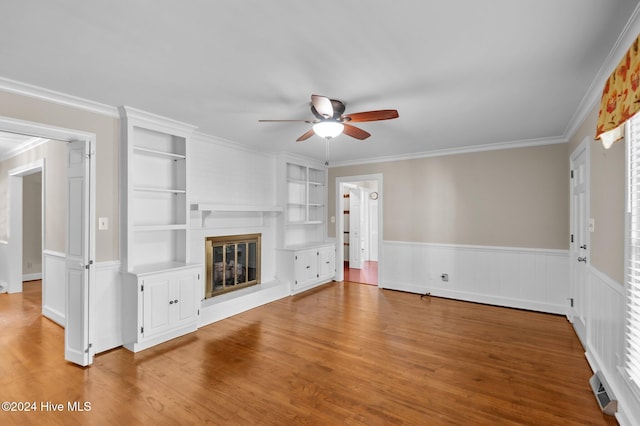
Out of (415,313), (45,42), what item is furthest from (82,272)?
(415,313)

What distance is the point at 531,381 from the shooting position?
2.68 m

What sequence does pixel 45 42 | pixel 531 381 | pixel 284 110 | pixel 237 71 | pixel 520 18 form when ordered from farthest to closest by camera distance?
pixel 284 110 < pixel 531 381 < pixel 237 71 < pixel 45 42 < pixel 520 18

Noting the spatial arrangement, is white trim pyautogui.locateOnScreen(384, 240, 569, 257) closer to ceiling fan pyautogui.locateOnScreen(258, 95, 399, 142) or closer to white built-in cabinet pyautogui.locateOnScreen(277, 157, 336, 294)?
white built-in cabinet pyautogui.locateOnScreen(277, 157, 336, 294)

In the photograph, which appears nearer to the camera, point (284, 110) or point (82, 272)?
point (82, 272)

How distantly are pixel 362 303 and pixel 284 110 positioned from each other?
10.5 ft

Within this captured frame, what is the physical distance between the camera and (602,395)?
2367 mm

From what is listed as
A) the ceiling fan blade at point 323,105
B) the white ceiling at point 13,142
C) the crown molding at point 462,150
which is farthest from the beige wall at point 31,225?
the ceiling fan blade at point 323,105

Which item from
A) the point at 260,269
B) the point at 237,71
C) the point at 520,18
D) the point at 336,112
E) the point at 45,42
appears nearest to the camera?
the point at 520,18

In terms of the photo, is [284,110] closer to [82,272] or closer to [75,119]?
[75,119]

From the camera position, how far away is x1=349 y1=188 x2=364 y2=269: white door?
8297mm

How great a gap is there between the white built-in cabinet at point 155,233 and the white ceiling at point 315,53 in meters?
0.55

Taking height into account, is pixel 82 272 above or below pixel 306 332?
above

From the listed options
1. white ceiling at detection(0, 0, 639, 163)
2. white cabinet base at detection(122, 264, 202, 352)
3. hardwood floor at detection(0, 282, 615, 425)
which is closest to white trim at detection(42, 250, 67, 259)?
hardwood floor at detection(0, 282, 615, 425)

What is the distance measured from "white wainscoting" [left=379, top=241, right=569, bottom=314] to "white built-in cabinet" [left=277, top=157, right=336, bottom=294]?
3.94 feet
